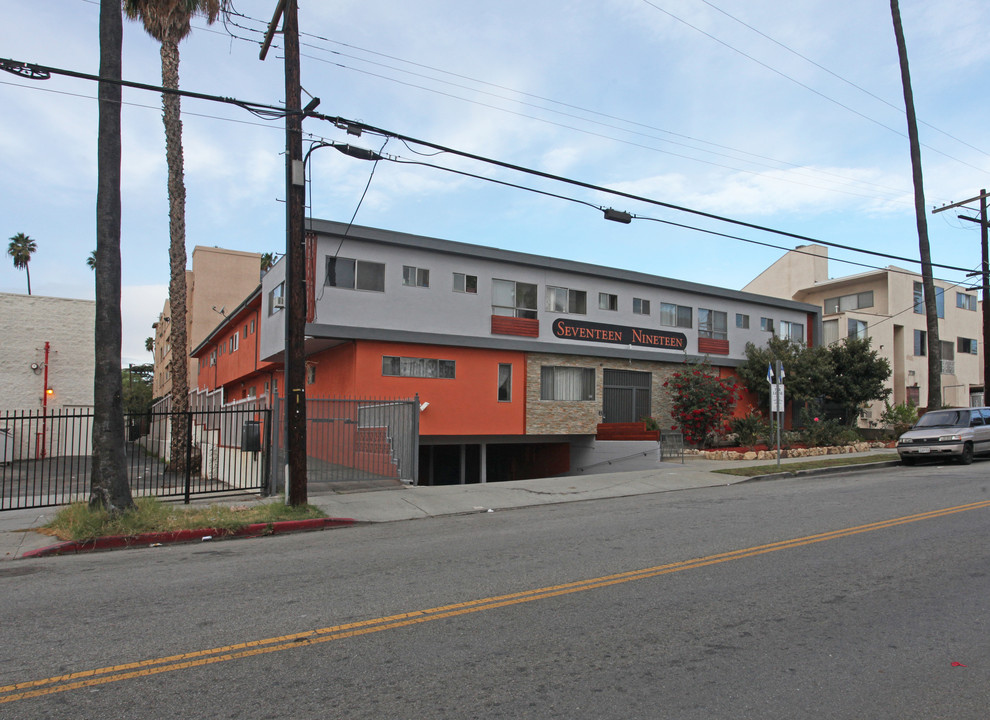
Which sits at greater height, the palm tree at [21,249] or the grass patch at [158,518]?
the palm tree at [21,249]

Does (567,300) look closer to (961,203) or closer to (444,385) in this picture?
(444,385)

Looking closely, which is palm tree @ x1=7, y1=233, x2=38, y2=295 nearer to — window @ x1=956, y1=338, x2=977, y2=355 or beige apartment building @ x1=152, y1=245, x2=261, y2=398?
beige apartment building @ x1=152, y1=245, x2=261, y2=398

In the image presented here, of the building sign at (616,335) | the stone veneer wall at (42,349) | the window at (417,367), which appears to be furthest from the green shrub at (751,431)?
the stone veneer wall at (42,349)

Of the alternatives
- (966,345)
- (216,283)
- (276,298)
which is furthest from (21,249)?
(966,345)

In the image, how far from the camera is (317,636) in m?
5.37

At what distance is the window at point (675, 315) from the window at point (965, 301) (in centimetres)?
2493

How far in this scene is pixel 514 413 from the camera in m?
24.4

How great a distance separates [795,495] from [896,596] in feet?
23.8

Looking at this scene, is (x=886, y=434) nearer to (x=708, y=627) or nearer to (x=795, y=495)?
(x=795, y=495)

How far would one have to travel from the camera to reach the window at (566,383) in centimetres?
2528

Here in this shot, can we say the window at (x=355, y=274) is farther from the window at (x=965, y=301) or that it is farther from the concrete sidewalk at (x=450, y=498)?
the window at (x=965, y=301)

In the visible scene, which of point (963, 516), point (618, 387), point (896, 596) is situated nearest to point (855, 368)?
point (618, 387)

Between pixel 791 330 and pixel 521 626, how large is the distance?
3117cm

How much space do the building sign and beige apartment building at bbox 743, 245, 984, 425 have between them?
37.9 feet
